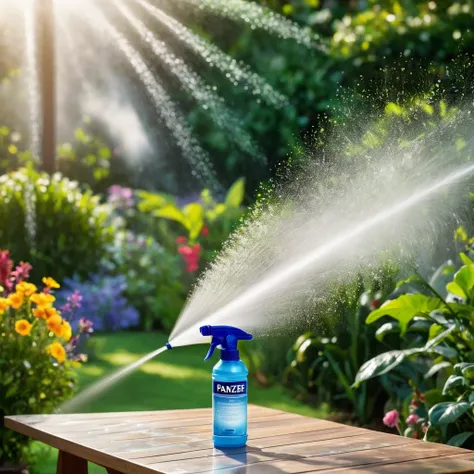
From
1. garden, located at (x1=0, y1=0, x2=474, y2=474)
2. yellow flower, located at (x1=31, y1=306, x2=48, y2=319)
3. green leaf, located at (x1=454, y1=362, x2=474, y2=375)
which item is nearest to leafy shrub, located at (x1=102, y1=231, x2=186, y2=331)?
garden, located at (x1=0, y1=0, x2=474, y2=474)

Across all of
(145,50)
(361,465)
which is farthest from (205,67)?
(361,465)

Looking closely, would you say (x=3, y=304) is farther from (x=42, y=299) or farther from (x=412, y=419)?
(x=412, y=419)

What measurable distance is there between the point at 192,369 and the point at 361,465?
15.8ft

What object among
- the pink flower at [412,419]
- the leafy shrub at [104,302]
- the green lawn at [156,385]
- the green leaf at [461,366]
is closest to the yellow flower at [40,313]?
the green lawn at [156,385]

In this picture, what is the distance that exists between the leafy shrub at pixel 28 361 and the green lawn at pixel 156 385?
1.12 feet

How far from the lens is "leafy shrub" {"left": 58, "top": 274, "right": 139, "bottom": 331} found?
8570 millimetres

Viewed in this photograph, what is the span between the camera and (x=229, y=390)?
8.84 feet

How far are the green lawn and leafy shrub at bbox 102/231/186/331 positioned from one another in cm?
77

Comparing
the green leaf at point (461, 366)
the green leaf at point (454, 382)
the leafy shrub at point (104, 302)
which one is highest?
the leafy shrub at point (104, 302)

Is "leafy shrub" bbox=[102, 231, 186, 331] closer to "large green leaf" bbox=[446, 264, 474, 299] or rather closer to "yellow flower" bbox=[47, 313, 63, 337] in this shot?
"yellow flower" bbox=[47, 313, 63, 337]

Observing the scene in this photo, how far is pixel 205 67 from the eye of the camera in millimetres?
11586

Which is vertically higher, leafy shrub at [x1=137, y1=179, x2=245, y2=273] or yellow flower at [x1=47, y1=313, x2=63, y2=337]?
leafy shrub at [x1=137, y1=179, x2=245, y2=273]

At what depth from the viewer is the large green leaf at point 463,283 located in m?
4.23

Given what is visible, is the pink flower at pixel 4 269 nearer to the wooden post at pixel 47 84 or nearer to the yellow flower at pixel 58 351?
the yellow flower at pixel 58 351
